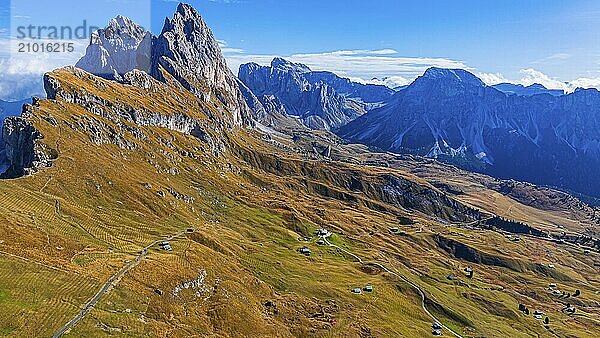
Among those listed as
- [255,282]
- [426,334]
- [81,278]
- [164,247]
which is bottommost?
[426,334]

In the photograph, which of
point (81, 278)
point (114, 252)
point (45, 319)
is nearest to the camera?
point (45, 319)

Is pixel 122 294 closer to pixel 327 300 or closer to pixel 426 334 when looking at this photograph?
pixel 327 300

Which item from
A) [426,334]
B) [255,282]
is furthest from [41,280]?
[426,334]

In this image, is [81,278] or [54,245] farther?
[54,245]

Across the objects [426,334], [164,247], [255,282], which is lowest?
[426,334]

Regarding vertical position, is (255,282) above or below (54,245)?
below

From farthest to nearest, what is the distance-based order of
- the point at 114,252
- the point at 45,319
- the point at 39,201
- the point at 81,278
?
the point at 39,201, the point at 114,252, the point at 81,278, the point at 45,319

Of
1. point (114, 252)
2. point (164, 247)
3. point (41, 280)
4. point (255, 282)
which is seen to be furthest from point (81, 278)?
point (255, 282)

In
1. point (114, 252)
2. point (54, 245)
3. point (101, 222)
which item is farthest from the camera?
point (101, 222)

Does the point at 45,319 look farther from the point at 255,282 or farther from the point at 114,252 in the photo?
the point at 255,282
